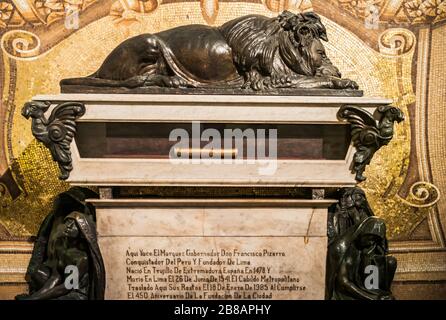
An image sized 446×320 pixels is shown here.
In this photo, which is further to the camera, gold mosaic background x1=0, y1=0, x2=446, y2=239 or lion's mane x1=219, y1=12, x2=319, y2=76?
gold mosaic background x1=0, y1=0, x2=446, y2=239

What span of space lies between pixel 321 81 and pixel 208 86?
22.1 inches

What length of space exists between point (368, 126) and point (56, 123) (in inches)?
58.6

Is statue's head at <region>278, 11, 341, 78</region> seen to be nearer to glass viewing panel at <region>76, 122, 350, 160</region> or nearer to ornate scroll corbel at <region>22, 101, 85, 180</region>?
glass viewing panel at <region>76, 122, 350, 160</region>

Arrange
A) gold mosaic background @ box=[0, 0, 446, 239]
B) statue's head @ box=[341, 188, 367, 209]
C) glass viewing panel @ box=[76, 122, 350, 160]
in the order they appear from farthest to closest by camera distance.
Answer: gold mosaic background @ box=[0, 0, 446, 239] → statue's head @ box=[341, 188, 367, 209] → glass viewing panel @ box=[76, 122, 350, 160]

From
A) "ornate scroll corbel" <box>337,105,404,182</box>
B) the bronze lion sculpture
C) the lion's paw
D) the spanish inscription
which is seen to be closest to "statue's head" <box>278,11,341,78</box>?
the bronze lion sculpture

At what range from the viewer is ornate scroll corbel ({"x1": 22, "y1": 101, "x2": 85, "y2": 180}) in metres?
2.83

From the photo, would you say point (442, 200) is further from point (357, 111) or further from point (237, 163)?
point (237, 163)

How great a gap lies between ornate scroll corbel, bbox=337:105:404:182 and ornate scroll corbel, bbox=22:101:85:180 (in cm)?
127

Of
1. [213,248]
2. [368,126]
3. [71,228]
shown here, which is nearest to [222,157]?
[213,248]

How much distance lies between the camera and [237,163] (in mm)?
2934

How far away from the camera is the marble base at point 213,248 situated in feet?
9.73

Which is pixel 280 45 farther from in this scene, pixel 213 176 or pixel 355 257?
pixel 355 257

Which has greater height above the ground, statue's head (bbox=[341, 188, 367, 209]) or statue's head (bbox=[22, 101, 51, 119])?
statue's head (bbox=[22, 101, 51, 119])
